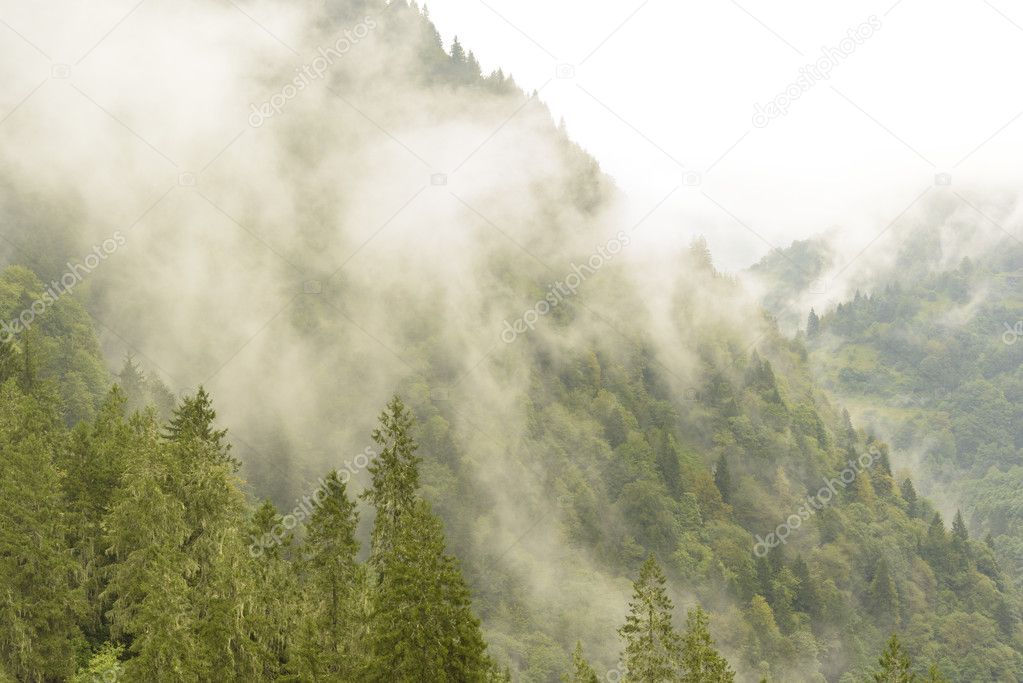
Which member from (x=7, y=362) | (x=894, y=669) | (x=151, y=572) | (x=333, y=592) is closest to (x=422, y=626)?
(x=333, y=592)

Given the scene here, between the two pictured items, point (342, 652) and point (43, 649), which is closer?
point (342, 652)

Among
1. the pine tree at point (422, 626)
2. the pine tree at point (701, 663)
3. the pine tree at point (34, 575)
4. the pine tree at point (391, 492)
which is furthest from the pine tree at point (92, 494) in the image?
the pine tree at point (701, 663)

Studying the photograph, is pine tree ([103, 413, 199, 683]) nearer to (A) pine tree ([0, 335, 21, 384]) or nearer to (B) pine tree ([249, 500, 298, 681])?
(B) pine tree ([249, 500, 298, 681])

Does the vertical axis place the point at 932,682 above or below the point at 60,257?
below

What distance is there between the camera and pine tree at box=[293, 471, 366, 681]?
42.7m

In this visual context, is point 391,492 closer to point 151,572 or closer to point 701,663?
point 151,572

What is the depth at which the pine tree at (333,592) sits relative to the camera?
42.7 m

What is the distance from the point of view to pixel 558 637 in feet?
623

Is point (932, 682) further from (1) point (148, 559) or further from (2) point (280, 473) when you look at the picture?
(2) point (280, 473)

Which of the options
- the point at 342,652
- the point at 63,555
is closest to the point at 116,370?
the point at 63,555

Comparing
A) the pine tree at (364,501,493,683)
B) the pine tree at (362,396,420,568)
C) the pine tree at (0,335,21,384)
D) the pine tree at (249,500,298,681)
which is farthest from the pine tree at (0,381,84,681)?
the pine tree at (0,335,21,384)

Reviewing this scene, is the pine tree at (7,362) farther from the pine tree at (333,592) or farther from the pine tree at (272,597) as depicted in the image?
the pine tree at (333,592)

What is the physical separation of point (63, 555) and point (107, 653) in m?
6.09

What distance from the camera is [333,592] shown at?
150 feet
